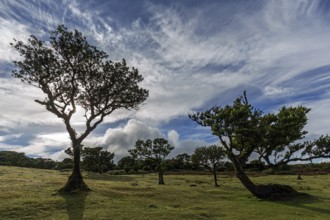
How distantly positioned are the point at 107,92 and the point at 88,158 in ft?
294

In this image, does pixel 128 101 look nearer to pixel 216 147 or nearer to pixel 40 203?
pixel 40 203

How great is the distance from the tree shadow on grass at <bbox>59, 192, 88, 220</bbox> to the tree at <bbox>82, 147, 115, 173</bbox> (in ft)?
305

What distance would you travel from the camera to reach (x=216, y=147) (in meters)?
73.7

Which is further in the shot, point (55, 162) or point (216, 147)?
point (55, 162)

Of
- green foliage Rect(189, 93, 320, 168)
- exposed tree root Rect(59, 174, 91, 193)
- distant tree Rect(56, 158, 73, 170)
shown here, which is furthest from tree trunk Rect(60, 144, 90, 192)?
distant tree Rect(56, 158, 73, 170)

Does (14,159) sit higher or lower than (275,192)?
higher

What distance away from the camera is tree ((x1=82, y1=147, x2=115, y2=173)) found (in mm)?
121375

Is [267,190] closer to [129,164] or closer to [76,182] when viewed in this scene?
[76,182]

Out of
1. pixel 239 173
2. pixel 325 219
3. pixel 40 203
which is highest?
pixel 239 173

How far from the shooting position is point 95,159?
123312 mm

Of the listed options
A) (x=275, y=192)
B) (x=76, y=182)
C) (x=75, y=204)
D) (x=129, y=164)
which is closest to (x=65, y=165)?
(x=129, y=164)

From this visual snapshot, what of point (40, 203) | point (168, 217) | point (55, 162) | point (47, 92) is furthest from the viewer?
point (55, 162)

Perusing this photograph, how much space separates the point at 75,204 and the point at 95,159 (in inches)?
3987

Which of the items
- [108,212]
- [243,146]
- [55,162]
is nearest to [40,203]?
[108,212]
